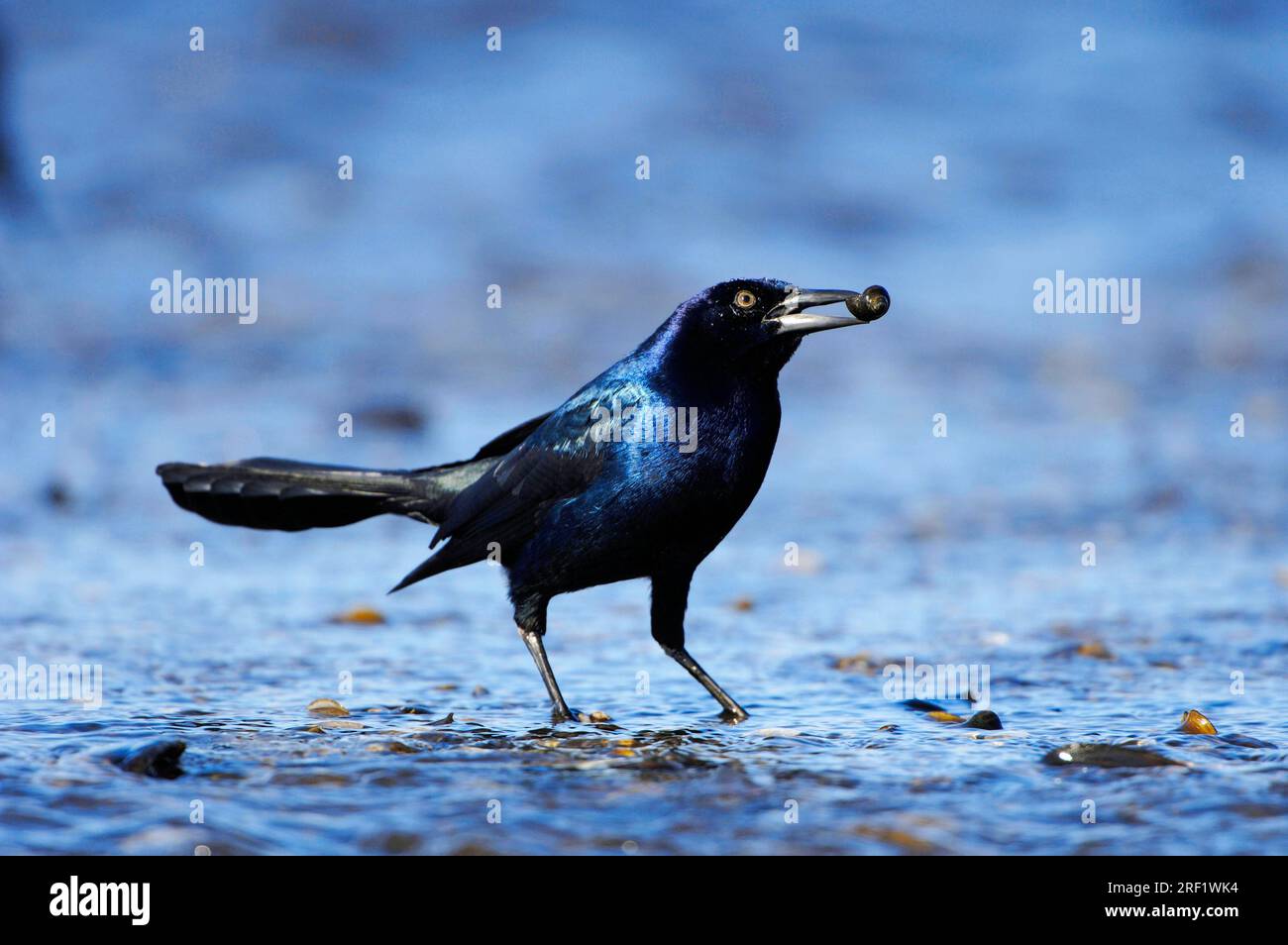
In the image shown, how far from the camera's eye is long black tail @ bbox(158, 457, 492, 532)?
4.85 metres

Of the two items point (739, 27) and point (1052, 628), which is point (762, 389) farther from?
point (739, 27)

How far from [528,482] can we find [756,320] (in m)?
0.82

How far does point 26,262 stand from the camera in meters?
11.4

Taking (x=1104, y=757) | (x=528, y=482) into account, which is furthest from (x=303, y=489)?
(x=1104, y=757)

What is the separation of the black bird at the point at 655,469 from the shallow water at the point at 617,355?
398mm

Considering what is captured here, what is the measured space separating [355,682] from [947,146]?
11281 millimetres

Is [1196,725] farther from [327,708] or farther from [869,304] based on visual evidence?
[327,708]

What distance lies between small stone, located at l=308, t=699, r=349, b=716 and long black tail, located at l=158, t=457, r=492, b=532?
2.59ft

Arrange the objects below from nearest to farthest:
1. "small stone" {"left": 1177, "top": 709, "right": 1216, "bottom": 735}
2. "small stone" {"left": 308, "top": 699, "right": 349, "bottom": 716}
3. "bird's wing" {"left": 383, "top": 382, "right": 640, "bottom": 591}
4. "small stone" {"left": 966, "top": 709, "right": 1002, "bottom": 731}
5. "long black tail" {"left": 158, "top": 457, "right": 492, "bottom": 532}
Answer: "small stone" {"left": 1177, "top": 709, "right": 1216, "bottom": 735} → "small stone" {"left": 966, "top": 709, "right": 1002, "bottom": 731} → "small stone" {"left": 308, "top": 699, "right": 349, "bottom": 716} → "bird's wing" {"left": 383, "top": 382, "right": 640, "bottom": 591} → "long black tail" {"left": 158, "top": 457, "right": 492, "bottom": 532}

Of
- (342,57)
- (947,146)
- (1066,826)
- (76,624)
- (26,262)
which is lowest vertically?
(1066,826)


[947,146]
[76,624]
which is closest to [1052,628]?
[76,624]

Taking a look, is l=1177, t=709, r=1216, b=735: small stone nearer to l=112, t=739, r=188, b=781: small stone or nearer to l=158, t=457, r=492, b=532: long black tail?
l=158, t=457, r=492, b=532: long black tail

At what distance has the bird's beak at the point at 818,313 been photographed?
13.9ft

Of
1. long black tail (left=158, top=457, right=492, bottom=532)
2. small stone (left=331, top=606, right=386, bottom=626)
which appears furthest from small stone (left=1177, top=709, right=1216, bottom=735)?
small stone (left=331, top=606, right=386, bottom=626)
